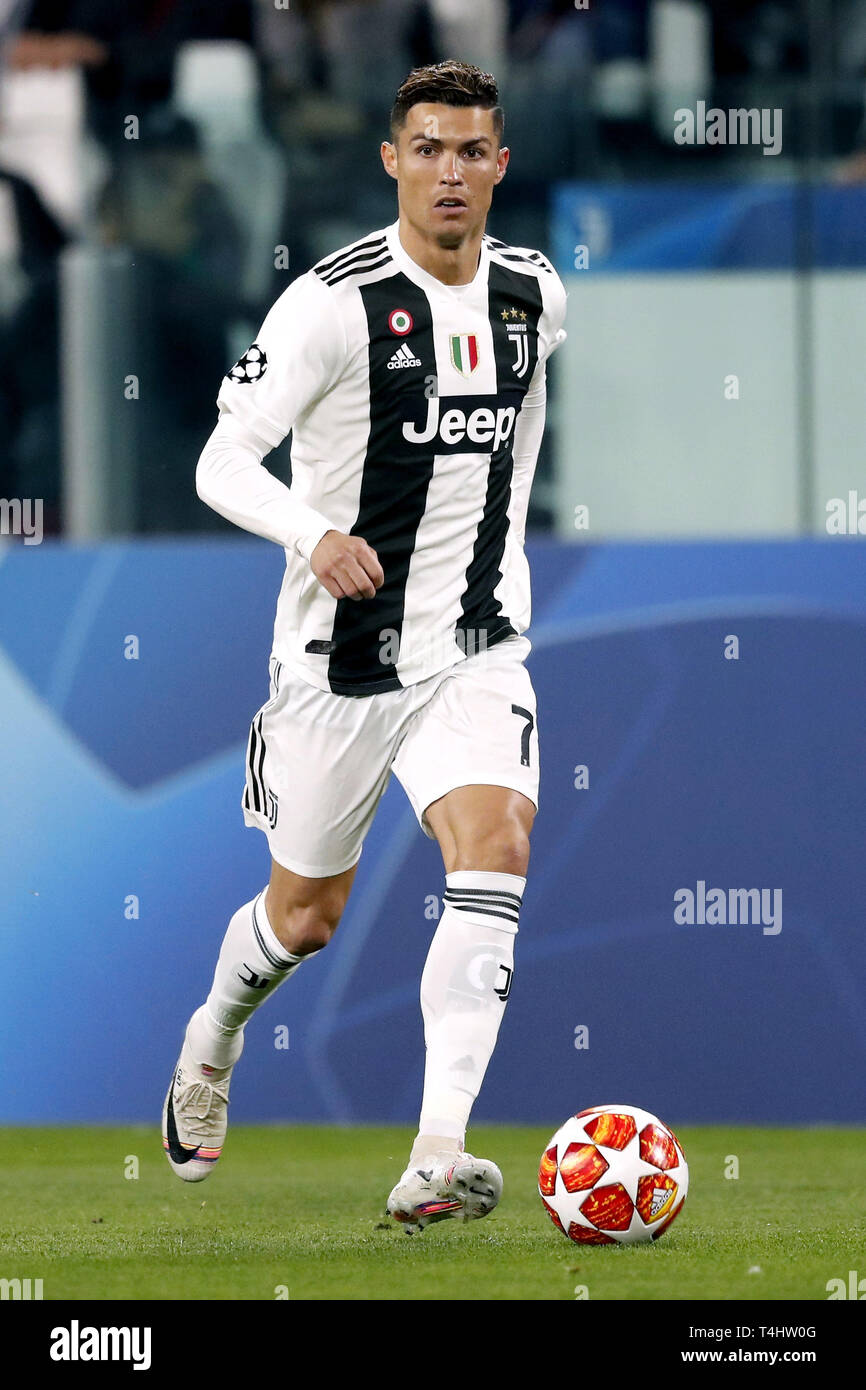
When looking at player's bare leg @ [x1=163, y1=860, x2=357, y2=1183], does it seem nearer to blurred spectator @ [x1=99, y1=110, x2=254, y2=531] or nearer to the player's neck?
the player's neck

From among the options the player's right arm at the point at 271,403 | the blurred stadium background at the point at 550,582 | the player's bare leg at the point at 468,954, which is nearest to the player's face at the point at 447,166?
the player's right arm at the point at 271,403

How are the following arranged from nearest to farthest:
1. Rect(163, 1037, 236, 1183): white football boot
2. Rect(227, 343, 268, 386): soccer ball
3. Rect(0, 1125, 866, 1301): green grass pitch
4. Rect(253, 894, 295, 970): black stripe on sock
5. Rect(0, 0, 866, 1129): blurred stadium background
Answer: Rect(0, 1125, 866, 1301): green grass pitch → Rect(227, 343, 268, 386): soccer ball → Rect(253, 894, 295, 970): black stripe on sock → Rect(163, 1037, 236, 1183): white football boot → Rect(0, 0, 866, 1129): blurred stadium background

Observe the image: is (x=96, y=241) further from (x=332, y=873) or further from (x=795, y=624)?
(x=332, y=873)

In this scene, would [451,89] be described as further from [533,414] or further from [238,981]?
[238,981]

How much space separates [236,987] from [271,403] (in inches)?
58.6

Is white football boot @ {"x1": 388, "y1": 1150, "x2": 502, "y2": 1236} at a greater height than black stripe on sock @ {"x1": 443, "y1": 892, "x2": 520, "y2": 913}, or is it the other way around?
black stripe on sock @ {"x1": 443, "y1": 892, "x2": 520, "y2": 913}

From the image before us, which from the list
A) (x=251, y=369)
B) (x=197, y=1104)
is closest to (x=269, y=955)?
(x=197, y=1104)

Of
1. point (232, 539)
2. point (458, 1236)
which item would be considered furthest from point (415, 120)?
point (232, 539)

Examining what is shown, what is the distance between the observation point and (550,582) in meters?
7.27

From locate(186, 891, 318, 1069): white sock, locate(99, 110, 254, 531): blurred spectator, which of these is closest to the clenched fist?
locate(186, 891, 318, 1069): white sock

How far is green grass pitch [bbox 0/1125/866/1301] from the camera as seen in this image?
12.8ft

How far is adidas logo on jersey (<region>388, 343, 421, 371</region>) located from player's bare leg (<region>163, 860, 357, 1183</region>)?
1.18m

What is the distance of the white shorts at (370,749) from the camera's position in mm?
4531

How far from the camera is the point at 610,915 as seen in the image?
282 inches
